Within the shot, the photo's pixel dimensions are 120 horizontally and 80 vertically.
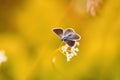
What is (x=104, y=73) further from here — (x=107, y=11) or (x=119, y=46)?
(x=107, y=11)

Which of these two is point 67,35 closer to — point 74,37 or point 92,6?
point 74,37

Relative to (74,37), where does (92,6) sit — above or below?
above

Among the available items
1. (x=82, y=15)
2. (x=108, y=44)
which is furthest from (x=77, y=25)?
(x=108, y=44)

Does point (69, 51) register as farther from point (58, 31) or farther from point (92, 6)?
point (92, 6)

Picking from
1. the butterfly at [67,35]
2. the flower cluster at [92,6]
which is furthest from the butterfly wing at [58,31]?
the flower cluster at [92,6]

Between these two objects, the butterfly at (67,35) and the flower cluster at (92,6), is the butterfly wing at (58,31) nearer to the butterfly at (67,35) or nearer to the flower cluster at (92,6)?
the butterfly at (67,35)

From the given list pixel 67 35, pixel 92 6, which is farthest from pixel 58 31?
pixel 92 6

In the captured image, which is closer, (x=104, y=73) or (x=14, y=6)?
(x=14, y=6)
